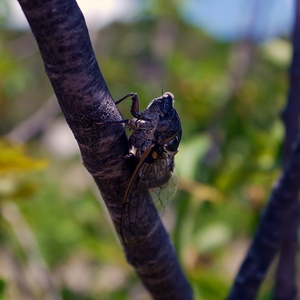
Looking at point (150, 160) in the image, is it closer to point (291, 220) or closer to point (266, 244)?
point (266, 244)

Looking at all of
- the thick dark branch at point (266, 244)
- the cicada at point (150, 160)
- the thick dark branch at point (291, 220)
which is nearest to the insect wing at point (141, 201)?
the cicada at point (150, 160)

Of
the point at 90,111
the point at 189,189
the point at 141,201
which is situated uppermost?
the point at 90,111

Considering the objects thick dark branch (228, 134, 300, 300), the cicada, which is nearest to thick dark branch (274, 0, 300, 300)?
thick dark branch (228, 134, 300, 300)

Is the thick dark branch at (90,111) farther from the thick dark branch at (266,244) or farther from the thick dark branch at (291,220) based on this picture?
the thick dark branch at (291,220)

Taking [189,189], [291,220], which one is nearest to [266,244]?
[291,220]

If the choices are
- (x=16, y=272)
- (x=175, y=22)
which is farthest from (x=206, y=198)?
(x=175, y=22)

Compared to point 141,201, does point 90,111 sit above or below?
above

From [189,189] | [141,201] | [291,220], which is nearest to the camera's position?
[141,201]
